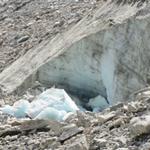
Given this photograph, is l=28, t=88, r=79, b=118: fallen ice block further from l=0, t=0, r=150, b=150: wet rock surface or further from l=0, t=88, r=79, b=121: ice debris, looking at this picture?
l=0, t=0, r=150, b=150: wet rock surface

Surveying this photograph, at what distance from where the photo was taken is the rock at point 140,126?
651cm

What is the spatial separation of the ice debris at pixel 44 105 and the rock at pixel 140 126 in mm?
3181

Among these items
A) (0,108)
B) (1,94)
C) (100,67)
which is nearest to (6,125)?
(0,108)

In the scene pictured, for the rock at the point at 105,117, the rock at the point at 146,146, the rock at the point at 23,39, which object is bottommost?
the rock at the point at 146,146

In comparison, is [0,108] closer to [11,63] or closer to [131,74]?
[131,74]

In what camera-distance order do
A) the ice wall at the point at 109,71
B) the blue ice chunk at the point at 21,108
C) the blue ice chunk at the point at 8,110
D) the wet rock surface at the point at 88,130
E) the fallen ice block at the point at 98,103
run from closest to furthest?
the wet rock surface at the point at 88,130
the blue ice chunk at the point at 21,108
the blue ice chunk at the point at 8,110
the ice wall at the point at 109,71
the fallen ice block at the point at 98,103

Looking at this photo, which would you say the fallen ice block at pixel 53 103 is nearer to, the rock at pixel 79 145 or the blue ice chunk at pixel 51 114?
the blue ice chunk at pixel 51 114

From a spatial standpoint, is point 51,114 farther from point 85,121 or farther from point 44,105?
point 85,121

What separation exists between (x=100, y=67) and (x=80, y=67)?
1.54 ft

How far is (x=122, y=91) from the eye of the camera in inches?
422

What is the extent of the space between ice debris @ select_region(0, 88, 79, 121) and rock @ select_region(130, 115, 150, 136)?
318 centimetres

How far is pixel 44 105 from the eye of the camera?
1037 centimetres

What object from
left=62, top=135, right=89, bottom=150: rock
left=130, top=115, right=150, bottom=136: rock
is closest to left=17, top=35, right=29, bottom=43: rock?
left=62, top=135, right=89, bottom=150: rock

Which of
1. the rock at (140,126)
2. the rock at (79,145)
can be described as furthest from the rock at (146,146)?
the rock at (79,145)
